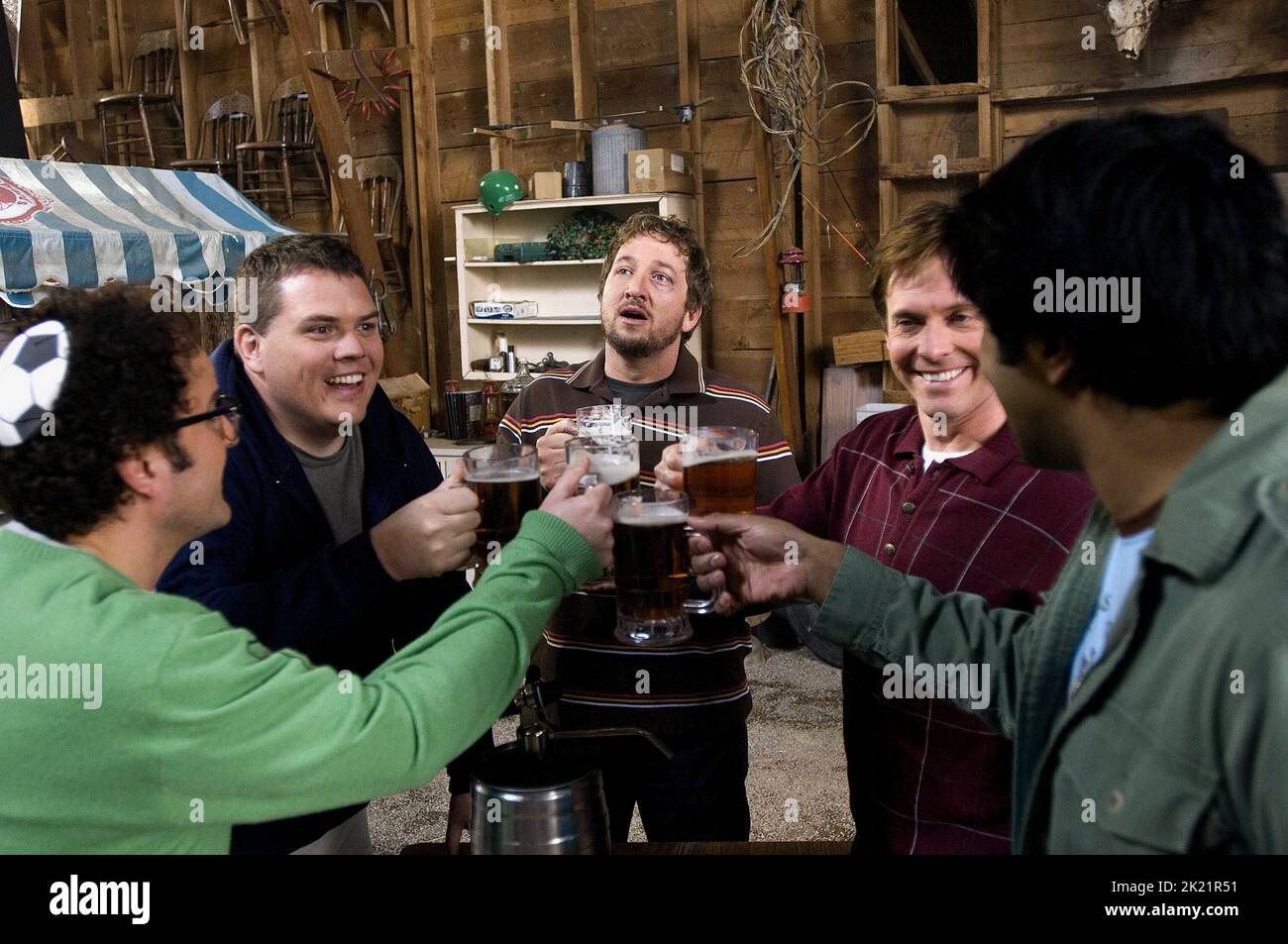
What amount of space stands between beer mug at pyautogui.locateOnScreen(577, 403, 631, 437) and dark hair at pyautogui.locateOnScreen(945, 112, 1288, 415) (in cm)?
83

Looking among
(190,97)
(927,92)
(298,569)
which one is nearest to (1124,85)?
(927,92)

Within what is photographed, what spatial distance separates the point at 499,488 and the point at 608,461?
152 millimetres

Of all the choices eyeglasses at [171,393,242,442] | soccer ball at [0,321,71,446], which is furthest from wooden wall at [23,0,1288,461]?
soccer ball at [0,321,71,446]

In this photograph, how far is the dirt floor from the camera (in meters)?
2.92

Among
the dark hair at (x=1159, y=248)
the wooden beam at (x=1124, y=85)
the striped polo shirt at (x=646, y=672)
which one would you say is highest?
the wooden beam at (x=1124, y=85)

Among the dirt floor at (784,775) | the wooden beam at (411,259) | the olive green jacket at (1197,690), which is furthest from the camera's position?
the wooden beam at (411,259)

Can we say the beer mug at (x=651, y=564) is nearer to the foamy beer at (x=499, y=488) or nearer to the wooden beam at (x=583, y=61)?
the foamy beer at (x=499, y=488)

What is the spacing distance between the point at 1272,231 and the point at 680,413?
1478 millimetres

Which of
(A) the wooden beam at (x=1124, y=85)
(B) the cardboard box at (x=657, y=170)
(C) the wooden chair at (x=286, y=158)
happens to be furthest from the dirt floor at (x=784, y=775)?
(C) the wooden chair at (x=286, y=158)

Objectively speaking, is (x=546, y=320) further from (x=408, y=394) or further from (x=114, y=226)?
(x=114, y=226)

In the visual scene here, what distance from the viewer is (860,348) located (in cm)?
499

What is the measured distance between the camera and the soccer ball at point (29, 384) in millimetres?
993

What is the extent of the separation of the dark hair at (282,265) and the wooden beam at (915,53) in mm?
3922
